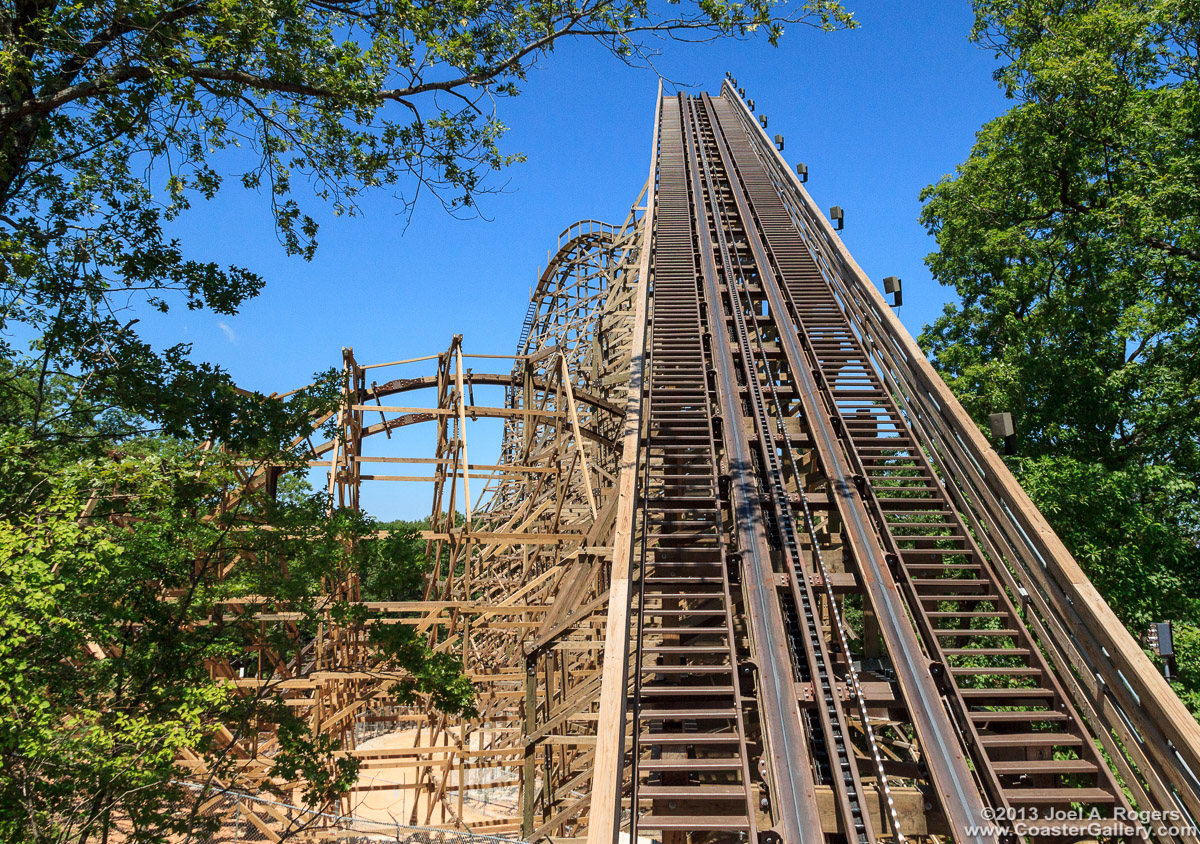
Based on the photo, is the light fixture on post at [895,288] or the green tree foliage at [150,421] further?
the light fixture on post at [895,288]

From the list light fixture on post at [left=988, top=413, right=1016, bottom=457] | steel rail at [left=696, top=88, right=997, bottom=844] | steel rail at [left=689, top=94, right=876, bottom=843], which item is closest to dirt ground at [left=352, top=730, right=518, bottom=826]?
steel rail at [left=689, top=94, right=876, bottom=843]

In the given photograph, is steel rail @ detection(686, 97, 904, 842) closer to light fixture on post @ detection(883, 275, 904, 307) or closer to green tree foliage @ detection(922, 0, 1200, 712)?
light fixture on post @ detection(883, 275, 904, 307)

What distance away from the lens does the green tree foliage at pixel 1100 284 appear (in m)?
10.1

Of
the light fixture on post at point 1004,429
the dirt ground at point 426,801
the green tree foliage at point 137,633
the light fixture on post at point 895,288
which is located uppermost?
the light fixture on post at point 895,288

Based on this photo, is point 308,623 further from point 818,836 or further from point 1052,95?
point 1052,95

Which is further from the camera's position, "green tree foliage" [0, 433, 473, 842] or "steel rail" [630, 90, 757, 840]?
"green tree foliage" [0, 433, 473, 842]

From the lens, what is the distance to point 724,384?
8273 mm

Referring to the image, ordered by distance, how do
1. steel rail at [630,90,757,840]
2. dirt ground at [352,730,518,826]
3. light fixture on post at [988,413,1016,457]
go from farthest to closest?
dirt ground at [352,730,518,826]
light fixture on post at [988,413,1016,457]
steel rail at [630,90,757,840]

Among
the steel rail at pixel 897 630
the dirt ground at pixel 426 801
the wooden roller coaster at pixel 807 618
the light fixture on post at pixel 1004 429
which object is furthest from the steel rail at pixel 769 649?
the dirt ground at pixel 426 801

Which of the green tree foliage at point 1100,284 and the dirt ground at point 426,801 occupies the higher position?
the green tree foliage at point 1100,284

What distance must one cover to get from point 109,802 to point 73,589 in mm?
1583

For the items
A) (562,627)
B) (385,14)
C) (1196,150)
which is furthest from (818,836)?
(1196,150)

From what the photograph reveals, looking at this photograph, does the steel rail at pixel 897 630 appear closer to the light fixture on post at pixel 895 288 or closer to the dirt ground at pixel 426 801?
the light fixture on post at pixel 895 288

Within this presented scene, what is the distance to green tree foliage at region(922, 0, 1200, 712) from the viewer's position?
10.1m
